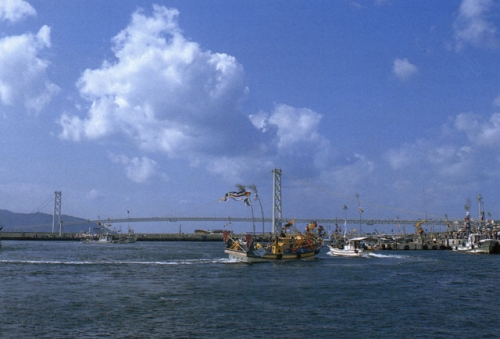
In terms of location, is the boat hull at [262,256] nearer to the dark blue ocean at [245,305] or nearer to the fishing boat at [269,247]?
the fishing boat at [269,247]

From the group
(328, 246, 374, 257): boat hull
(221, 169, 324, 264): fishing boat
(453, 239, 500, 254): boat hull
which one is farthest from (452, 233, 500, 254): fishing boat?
(221, 169, 324, 264): fishing boat

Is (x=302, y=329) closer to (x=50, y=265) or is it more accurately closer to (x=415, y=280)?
(x=415, y=280)

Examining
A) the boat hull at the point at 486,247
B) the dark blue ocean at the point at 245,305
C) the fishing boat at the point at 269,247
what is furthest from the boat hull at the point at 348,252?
the dark blue ocean at the point at 245,305

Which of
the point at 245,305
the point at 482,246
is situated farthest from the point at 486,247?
the point at 245,305

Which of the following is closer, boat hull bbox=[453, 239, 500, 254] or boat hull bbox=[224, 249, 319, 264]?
boat hull bbox=[224, 249, 319, 264]

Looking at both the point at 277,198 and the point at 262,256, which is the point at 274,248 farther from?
the point at 277,198

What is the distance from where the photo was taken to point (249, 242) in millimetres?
63812

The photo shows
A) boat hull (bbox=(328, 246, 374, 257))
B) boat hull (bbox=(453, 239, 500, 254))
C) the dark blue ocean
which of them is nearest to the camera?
the dark blue ocean

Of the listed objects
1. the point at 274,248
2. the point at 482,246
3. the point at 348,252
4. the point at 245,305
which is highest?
the point at 274,248

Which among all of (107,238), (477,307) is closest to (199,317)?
(477,307)

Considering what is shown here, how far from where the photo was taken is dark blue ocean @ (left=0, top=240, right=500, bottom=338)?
24031mm

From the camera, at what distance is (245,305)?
31172 millimetres

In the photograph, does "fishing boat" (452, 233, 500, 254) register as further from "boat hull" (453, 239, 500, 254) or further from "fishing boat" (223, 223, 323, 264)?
"fishing boat" (223, 223, 323, 264)

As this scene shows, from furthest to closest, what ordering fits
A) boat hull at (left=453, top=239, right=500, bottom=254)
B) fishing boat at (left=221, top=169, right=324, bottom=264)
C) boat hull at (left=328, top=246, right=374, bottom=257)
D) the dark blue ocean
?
boat hull at (left=453, top=239, right=500, bottom=254) → boat hull at (left=328, top=246, right=374, bottom=257) → fishing boat at (left=221, top=169, right=324, bottom=264) → the dark blue ocean
